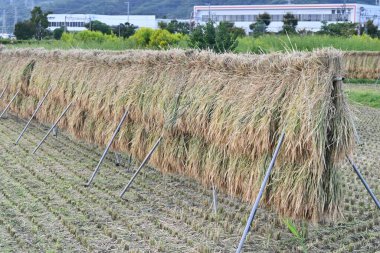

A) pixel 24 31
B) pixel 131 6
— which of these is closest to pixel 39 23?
pixel 24 31

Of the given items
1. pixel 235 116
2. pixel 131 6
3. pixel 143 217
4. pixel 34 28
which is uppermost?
pixel 131 6

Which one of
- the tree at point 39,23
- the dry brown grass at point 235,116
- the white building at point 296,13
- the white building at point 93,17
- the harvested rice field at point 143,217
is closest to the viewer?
the dry brown grass at point 235,116

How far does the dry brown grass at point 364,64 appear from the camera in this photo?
33469 millimetres

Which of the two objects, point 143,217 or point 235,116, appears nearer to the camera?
point 235,116

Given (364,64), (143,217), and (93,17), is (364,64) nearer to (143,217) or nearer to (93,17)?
(143,217)

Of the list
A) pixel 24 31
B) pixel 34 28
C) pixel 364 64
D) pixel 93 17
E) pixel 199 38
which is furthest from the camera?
pixel 93 17

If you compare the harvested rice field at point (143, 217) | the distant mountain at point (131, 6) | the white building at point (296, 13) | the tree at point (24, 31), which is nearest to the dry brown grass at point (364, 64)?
the harvested rice field at point (143, 217)

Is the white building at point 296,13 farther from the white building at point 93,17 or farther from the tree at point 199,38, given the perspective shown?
the tree at point 199,38

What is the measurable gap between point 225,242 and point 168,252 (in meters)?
0.76

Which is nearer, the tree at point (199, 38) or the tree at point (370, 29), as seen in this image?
the tree at point (199, 38)

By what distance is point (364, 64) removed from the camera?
112ft

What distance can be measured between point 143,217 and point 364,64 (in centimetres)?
2808

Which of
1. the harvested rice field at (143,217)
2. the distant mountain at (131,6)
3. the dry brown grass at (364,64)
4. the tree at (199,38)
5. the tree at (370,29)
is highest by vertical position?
the distant mountain at (131,6)

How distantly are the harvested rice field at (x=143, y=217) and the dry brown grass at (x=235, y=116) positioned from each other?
507 millimetres
